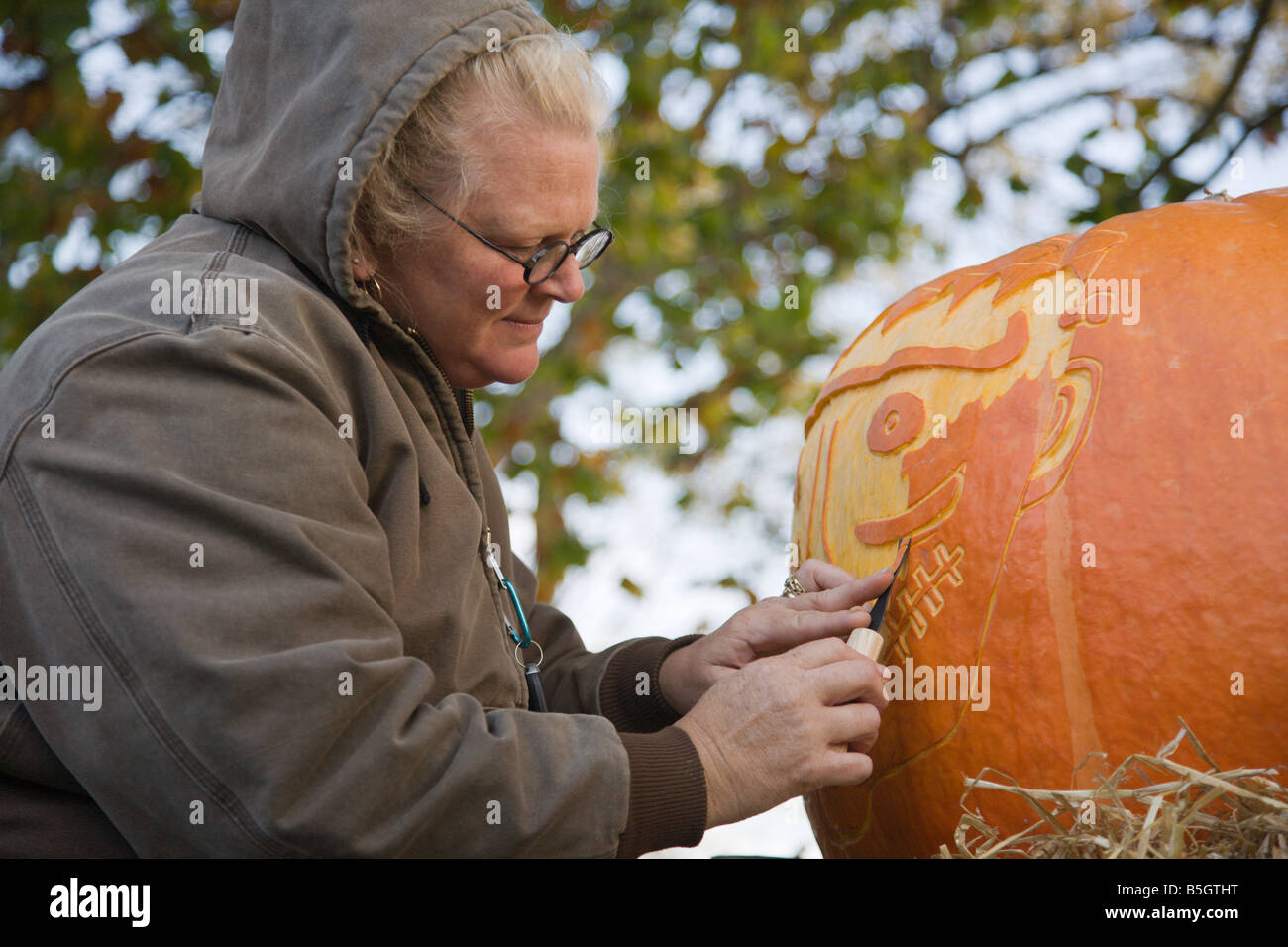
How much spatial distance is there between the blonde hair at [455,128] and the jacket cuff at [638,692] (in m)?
0.76

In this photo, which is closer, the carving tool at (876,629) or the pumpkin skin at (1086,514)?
the pumpkin skin at (1086,514)

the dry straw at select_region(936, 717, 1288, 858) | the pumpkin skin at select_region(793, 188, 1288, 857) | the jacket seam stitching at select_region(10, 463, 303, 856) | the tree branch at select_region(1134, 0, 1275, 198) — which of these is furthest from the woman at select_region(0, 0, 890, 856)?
the tree branch at select_region(1134, 0, 1275, 198)

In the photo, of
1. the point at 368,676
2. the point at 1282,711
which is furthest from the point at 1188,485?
the point at 368,676

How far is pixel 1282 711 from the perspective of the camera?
128cm

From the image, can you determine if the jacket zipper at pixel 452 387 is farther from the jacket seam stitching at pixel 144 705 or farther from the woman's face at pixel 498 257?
the jacket seam stitching at pixel 144 705

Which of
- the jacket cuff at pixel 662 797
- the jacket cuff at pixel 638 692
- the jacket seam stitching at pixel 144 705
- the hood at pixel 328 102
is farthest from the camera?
the jacket cuff at pixel 638 692

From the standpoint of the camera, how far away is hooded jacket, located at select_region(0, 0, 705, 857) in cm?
105

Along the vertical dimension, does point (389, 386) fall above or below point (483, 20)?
below

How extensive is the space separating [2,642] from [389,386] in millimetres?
504

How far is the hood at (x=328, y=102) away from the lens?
54.1 inches

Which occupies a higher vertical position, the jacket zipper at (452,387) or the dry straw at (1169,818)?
the jacket zipper at (452,387)

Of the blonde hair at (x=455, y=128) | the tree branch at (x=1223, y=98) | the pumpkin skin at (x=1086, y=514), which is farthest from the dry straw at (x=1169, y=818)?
the tree branch at (x=1223, y=98)

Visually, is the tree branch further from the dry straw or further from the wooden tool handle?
the dry straw
